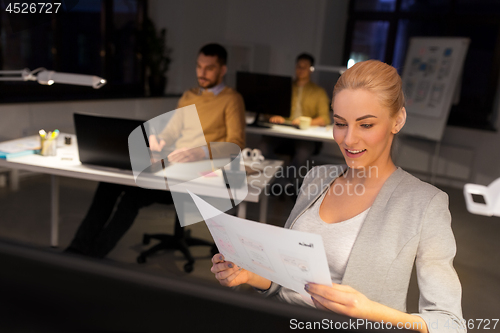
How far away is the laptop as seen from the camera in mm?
1984

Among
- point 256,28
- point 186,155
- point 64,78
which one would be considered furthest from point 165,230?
point 256,28

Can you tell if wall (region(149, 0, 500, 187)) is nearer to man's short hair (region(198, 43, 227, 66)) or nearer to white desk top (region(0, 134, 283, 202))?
man's short hair (region(198, 43, 227, 66))

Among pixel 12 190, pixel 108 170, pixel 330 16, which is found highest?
pixel 330 16

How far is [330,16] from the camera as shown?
611 centimetres

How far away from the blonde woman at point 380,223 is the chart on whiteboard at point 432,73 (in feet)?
13.3

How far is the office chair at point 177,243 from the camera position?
2.78 meters

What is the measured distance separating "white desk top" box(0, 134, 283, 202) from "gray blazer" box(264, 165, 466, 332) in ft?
3.12

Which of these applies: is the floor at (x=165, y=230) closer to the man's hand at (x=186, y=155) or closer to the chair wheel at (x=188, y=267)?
the chair wheel at (x=188, y=267)

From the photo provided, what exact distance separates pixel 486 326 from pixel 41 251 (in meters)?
2.55

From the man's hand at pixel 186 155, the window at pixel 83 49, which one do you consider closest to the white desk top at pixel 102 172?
the man's hand at pixel 186 155

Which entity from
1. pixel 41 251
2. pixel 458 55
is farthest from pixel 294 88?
pixel 41 251

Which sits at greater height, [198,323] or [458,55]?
[458,55]

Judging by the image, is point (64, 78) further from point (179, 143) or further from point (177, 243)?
point (177, 243)

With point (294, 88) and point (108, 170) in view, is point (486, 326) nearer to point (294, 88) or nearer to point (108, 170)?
point (108, 170)
